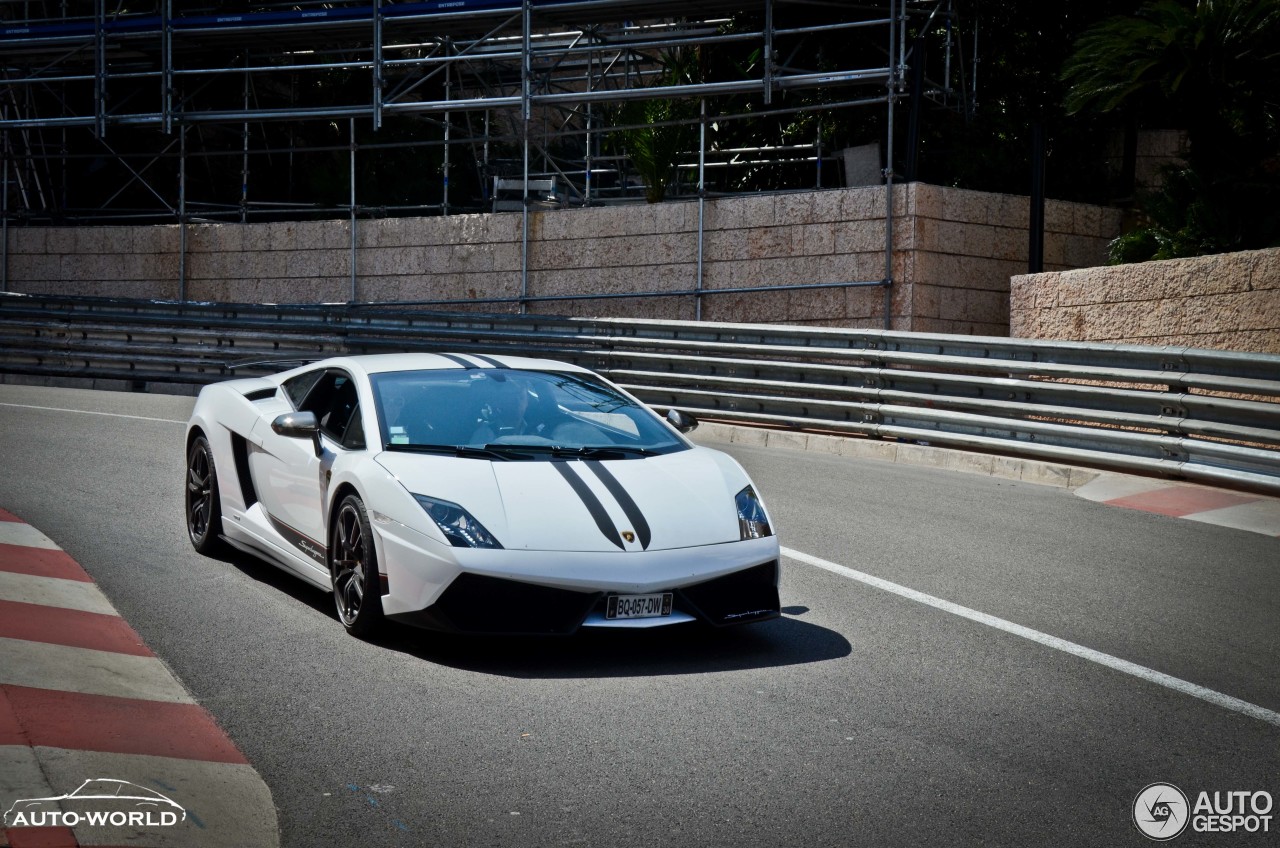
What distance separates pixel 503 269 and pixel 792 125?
5238mm

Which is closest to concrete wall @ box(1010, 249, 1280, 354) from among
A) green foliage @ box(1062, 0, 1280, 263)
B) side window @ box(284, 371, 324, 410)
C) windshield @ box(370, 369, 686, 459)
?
green foliage @ box(1062, 0, 1280, 263)

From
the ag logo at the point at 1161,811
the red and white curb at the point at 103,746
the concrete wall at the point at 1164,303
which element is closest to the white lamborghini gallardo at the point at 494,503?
the red and white curb at the point at 103,746

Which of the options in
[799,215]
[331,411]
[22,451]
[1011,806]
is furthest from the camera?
[799,215]

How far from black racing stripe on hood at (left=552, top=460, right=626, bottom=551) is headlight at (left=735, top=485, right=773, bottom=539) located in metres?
0.59

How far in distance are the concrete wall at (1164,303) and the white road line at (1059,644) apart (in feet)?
19.6

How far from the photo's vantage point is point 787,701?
5.47m

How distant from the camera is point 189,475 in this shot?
332 inches

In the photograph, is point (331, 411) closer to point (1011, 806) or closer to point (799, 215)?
point (1011, 806)

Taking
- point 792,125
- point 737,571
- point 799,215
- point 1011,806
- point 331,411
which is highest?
point 792,125

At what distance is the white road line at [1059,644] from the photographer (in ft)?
18.0

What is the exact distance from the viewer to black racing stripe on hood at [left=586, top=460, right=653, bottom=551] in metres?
6.00

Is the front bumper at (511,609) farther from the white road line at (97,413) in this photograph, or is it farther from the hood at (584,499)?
the white road line at (97,413)

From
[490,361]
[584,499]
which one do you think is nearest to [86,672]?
[584,499]

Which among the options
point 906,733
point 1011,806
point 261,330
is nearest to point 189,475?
point 906,733
